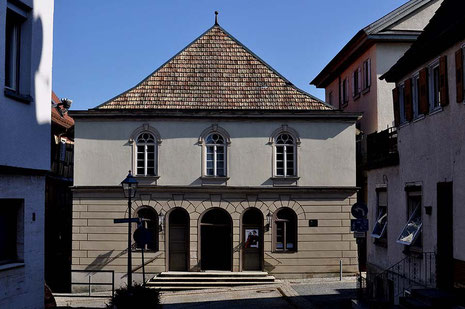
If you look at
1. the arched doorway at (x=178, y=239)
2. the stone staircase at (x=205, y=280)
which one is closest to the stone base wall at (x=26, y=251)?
the stone staircase at (x=205, y=280)

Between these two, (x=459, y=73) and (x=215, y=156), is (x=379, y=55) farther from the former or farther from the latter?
(x=459, y=73)

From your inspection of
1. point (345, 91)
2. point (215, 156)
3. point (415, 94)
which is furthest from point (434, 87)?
point (345, 91)

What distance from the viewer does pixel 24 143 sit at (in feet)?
42.2

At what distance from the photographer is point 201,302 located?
2578 centimetres

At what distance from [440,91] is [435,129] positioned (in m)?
1.02

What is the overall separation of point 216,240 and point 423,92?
1647 centimetres

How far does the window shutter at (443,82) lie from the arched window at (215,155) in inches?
662

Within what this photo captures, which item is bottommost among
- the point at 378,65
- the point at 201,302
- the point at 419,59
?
the point at 201,302

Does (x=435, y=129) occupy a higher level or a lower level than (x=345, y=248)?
higher

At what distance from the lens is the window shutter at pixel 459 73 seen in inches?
605

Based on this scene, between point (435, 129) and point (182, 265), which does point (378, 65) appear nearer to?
point (182, 265)

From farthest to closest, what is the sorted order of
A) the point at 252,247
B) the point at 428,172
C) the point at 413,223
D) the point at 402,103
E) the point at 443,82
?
the point at 252,247, the point at 402,103, the point at 413,223, the point at 428,172, the point at 443,82

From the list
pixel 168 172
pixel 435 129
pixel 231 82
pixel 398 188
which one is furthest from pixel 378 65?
pixel 435 129

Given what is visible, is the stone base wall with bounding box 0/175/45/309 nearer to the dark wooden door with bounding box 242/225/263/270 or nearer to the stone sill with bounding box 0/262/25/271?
the stone sill with bounding box 0/262/25/271
